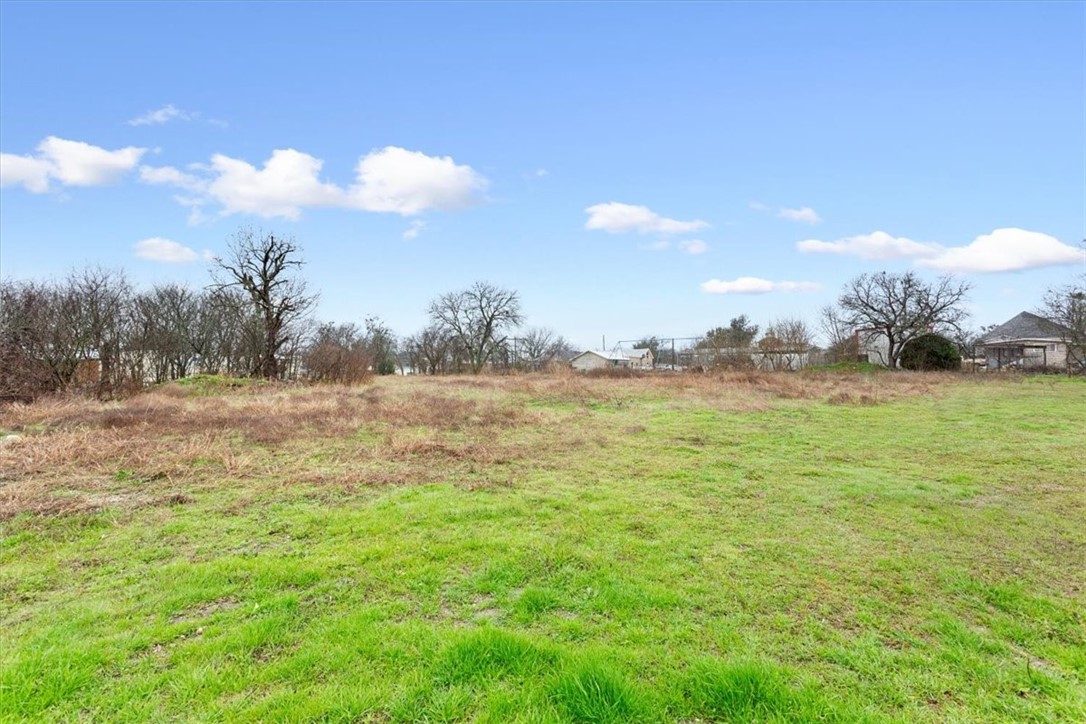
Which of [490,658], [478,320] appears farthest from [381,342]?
[490,658]

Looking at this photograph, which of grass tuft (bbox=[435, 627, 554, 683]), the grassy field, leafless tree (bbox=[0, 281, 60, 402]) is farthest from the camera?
leafless tree (bbox=[0, 281, 60, 402])

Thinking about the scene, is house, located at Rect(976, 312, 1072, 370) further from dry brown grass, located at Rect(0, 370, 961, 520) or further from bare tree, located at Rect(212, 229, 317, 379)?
bare tree, located at Rect(212, 229, 317, 379)

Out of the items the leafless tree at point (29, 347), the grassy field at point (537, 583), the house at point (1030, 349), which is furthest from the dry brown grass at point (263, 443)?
the house at point (1030, 349)

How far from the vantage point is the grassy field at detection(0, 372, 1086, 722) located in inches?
73.0

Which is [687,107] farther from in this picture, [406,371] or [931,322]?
[406,371]

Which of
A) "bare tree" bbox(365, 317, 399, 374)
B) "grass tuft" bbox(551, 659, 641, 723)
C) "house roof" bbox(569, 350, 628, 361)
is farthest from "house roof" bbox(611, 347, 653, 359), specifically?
"grass tuft" bbox(551, 659, 641, 723)

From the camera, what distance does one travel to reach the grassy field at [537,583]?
6.09ft

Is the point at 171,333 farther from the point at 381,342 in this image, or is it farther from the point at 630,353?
the point at 630,353

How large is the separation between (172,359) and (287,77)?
16763 mm

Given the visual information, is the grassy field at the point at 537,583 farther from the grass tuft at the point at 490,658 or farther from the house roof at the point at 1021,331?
the house roof at the point at 1021,331

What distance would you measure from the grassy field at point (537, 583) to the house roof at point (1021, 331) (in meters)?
35.2

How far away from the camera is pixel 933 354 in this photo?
25.3 metres

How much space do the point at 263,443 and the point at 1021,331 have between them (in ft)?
155

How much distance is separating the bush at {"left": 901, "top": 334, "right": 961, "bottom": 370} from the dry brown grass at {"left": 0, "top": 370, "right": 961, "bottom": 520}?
1624 centimetres
